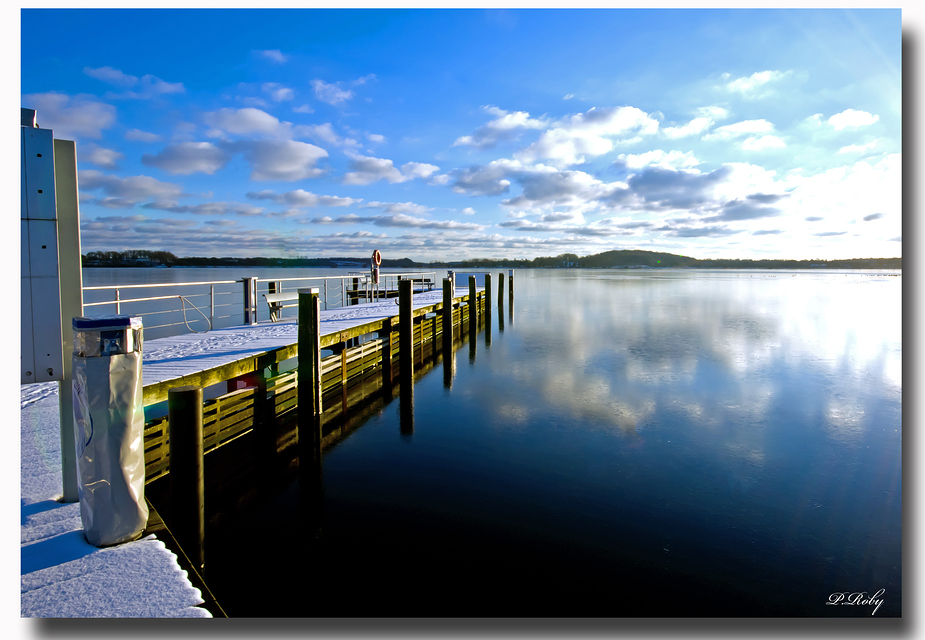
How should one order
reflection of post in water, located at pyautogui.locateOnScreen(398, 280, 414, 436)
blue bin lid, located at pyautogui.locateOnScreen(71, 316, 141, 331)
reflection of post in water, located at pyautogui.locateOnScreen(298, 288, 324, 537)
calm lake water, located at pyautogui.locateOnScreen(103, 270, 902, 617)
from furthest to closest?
reflection of post in water, located at pyautogui.locateOnScreen(398, 280, 414, 436) → reflection of post in water, located at pyautogui.locateOnScreen(298, 288, 324, 537) → calm lake water, located at pyautogui.locateOnScreen(103, 270, 902, 617) → blue bin lid, located at pyautogui.locateOnScreen(71, 316, 141, 331)

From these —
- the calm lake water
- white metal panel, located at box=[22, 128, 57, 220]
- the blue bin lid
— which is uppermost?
white metal panel, located at box=[22, 128, 57, 220]

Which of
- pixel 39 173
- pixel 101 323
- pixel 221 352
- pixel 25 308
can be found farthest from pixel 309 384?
pixel 39 173

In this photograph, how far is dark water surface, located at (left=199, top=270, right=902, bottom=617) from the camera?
4508 mm

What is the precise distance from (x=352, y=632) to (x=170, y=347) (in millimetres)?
6183

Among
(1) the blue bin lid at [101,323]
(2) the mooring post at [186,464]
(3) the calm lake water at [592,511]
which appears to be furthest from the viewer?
(3) the calm lake water at [592,511]

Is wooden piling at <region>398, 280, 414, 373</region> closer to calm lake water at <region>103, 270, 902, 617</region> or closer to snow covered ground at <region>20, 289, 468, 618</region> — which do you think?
calm lake water at <region>103, 270, 902, 617</region>

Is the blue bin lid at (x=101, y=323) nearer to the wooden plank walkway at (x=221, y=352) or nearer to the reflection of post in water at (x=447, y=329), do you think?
the wooden plank walkway at (x=221, y=352)

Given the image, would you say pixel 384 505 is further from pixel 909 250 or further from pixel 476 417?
pixel 909 250

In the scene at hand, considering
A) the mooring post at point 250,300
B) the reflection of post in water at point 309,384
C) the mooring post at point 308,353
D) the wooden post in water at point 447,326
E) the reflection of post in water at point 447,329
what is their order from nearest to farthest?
the reflection of post in water at point 309,384
the mooring post at point 308,353
the mooring post at point 250,300
the reflection of post in water at point 447,329
the wooden post in water at point 447,326

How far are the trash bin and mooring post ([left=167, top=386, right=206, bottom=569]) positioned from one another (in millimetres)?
725

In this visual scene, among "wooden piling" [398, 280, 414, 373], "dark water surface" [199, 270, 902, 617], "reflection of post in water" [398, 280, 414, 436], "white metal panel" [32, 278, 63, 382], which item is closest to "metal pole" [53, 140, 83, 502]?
"white metal panel" [32, 278, 63, 382]

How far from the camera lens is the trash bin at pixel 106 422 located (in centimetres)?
313

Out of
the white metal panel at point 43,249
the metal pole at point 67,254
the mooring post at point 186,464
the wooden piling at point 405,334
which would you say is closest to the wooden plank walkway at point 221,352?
the wooden piling at point 405,334

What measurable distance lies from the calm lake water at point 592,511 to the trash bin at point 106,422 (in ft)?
5.56
